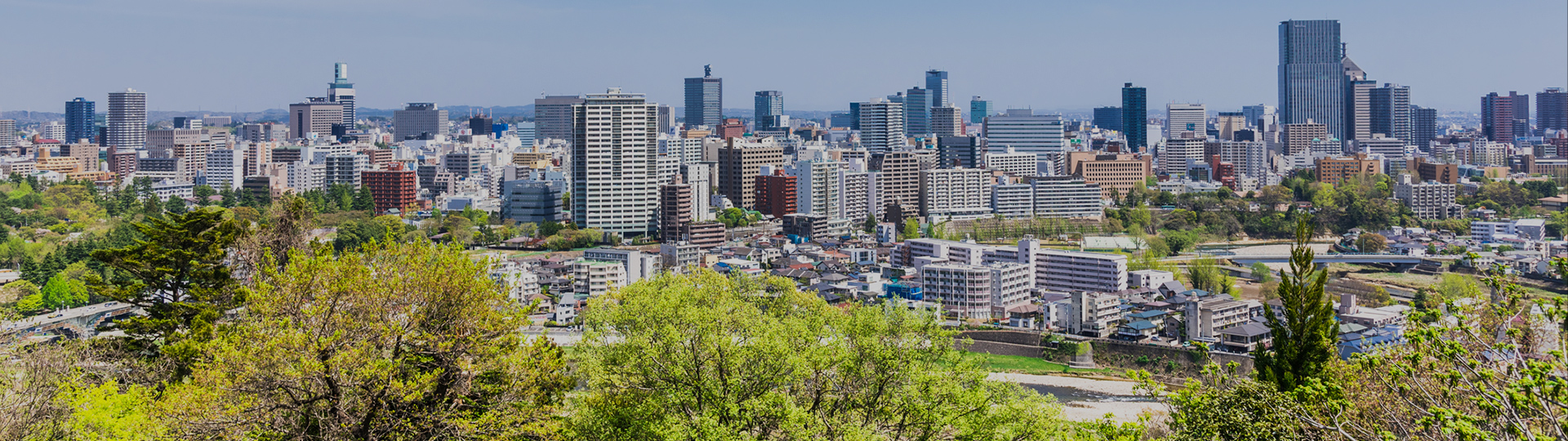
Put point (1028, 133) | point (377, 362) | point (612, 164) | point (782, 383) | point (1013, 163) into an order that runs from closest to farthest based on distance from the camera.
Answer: point (377, 362)
point (782, 383)
point (612, 164)
point (1013, 163)
point (1028, 133)

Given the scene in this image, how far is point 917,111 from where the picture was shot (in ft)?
218

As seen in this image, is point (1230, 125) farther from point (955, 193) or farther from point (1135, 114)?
point (955, 193)

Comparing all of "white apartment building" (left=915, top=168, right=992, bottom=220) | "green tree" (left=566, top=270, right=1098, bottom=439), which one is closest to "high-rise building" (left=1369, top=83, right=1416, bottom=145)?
"white apartment building" (left=915, top=168, right=992, bottom=220)

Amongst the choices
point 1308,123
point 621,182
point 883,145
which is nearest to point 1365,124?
point 1308,123

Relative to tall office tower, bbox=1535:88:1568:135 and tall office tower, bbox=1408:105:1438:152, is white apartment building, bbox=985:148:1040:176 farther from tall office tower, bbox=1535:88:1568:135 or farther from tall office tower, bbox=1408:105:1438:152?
tall office tower, bbox=1535:88:1568:135

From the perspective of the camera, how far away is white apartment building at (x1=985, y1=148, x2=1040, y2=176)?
4375cm

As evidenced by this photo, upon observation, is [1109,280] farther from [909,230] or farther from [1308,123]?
[1308,123]

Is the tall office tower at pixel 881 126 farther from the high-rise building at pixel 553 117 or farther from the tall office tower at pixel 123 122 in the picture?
the tall office tower at pixel 123 122

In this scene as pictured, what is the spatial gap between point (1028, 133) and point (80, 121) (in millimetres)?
51297

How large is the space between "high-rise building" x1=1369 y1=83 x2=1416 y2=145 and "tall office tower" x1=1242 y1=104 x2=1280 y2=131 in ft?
17.8

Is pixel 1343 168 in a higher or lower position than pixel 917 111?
lower

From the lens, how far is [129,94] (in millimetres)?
60781

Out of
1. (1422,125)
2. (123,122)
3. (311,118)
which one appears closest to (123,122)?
(123,122)

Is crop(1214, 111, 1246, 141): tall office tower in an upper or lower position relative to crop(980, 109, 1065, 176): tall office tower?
upper
